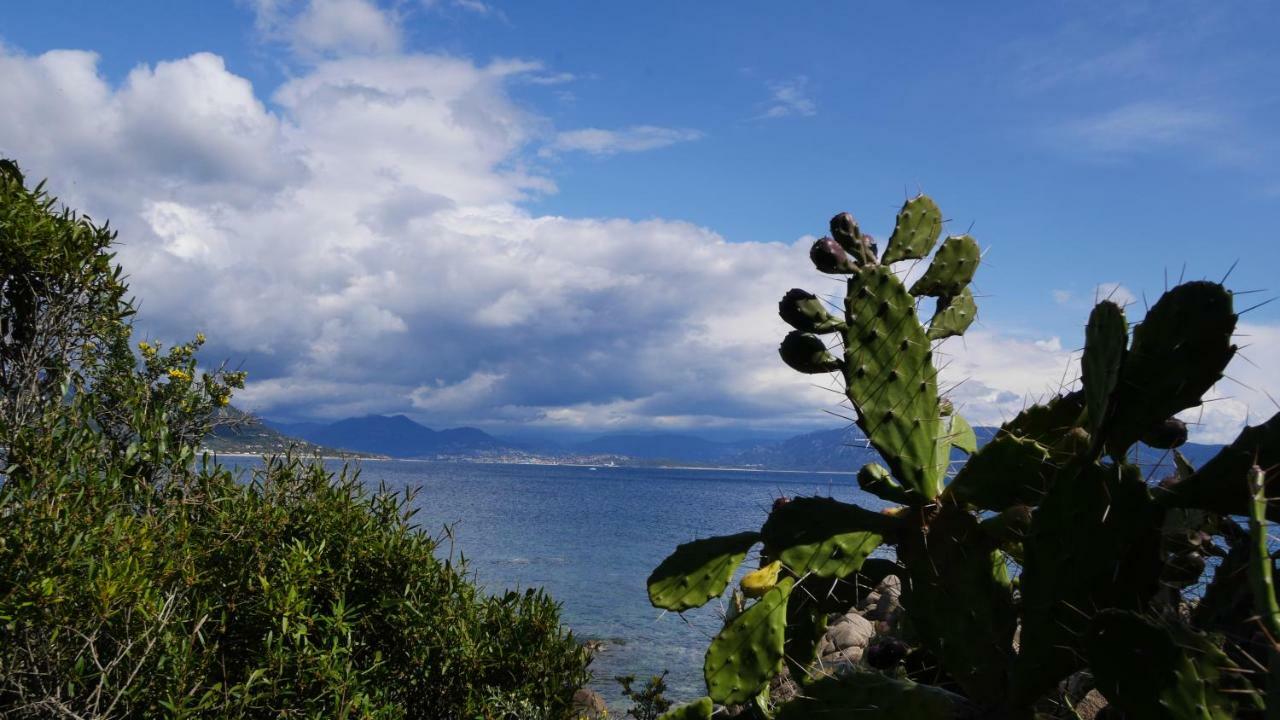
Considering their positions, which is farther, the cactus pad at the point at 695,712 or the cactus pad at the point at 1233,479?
the cactus pad at the point at 695,712

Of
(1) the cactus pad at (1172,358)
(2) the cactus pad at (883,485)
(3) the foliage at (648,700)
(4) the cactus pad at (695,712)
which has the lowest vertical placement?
(3) the foliage at (648,700)

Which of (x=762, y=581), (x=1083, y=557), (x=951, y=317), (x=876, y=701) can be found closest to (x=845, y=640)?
(x=762, y=581)

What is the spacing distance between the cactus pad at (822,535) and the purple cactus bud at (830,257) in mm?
963

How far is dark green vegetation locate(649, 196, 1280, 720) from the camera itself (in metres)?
2.14

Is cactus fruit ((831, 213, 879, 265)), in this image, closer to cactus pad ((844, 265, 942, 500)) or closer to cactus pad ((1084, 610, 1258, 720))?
cactus pad ((844, 265, 942, 500))

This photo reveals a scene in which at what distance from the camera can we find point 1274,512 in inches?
87.4

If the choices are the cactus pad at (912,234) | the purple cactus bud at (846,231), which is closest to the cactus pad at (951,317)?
the cactus pad at (912,234)

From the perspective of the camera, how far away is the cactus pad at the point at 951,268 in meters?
3.67

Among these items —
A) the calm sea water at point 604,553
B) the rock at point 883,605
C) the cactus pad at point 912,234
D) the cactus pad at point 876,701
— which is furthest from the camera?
the calm sea water at point 604,553

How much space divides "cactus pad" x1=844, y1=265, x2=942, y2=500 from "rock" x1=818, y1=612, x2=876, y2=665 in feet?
31.1

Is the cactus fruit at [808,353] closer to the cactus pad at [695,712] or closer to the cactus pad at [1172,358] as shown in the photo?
→ the cactus pad at [1172,358]

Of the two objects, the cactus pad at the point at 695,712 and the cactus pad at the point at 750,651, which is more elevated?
the cactus pad at the point at 750,651

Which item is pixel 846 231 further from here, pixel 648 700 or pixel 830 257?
pixel 648 700

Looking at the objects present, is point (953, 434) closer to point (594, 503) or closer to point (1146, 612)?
point (1146, 612)
